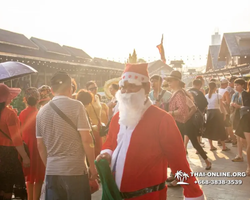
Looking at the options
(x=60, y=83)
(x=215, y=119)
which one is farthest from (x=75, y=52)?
(x=60, y=83)

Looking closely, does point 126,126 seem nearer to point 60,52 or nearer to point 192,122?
point 192,122

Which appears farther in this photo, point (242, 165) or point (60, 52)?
point (60, 52)

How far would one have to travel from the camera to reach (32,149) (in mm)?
4027

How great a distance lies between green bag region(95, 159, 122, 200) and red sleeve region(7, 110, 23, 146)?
71.0 inches

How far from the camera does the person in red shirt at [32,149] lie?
3.99m

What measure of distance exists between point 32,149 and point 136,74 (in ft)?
8.12

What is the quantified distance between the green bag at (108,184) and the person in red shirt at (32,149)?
2.20 meters

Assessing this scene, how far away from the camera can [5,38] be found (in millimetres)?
22500

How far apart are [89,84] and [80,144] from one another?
10.7ft

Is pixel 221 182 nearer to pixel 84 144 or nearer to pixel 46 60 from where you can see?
pixel 84 144

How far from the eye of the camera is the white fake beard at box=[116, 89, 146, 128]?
2162 mm

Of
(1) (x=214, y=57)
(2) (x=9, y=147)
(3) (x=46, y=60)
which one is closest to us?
(2) (x=9, y=147)

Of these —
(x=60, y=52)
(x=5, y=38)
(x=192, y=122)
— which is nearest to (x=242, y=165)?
(x=192, y=122)

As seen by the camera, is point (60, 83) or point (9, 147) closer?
point (60, 83)
